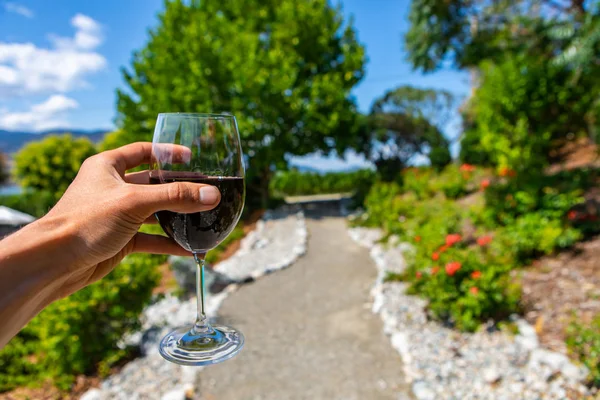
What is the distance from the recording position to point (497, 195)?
318 inches

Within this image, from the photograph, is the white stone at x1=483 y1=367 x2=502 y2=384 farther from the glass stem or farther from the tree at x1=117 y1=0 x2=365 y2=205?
the tree at x1=117 y1=0 x2=365 y2=205

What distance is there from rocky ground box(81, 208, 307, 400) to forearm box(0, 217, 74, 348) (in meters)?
3.28

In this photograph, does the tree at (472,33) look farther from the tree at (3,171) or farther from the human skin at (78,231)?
the tree at (3,171)

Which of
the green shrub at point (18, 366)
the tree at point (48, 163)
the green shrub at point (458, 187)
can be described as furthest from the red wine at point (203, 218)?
the tree at point (48, 163)

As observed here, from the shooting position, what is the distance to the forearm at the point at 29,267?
0.92 m

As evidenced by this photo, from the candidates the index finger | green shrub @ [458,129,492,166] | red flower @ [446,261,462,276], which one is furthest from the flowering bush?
green shrub @ [458,129,492,166]

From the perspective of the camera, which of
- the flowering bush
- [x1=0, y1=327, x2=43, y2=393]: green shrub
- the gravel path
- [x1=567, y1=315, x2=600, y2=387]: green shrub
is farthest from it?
the flowering bush

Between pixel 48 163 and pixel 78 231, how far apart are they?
22386 mm

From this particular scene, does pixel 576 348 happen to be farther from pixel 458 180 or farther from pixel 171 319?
pixel 458 180

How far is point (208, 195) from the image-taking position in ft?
3.47

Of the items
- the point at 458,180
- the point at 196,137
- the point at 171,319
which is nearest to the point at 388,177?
the point at 458,180

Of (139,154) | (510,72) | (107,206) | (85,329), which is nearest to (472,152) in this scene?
(510,72)

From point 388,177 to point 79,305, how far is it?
15782mm

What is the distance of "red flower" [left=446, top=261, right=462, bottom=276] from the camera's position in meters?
4.78
